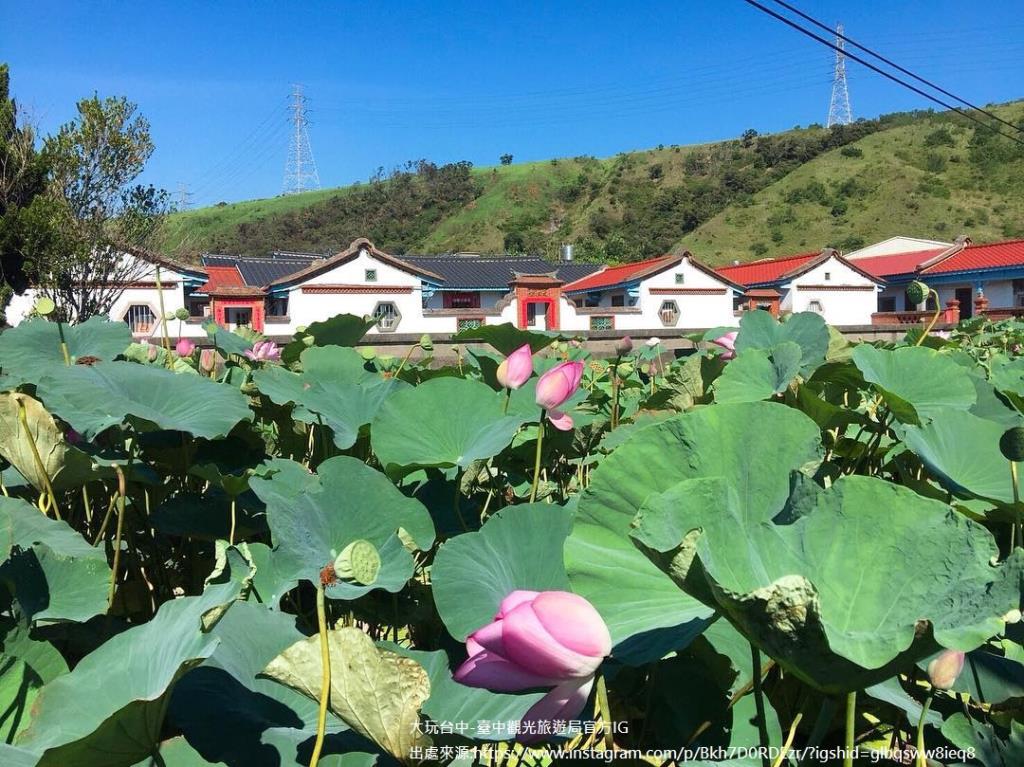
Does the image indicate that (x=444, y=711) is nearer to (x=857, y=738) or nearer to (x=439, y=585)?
(x=439, y=585)

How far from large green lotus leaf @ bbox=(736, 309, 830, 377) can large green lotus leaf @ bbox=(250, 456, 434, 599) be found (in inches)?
20.4

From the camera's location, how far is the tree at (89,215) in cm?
1055

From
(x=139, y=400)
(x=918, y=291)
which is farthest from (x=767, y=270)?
(x=139, y=400)

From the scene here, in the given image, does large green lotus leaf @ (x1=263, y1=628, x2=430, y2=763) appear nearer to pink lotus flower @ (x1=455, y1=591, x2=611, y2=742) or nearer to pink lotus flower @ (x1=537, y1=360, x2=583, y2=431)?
pink lotus flower @ (x1=455, y1=591, x2=611, y2=742)

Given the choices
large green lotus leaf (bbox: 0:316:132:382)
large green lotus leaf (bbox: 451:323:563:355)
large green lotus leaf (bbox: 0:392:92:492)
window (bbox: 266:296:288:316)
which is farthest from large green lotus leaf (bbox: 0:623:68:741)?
window (bbox: 266:296:288:316)

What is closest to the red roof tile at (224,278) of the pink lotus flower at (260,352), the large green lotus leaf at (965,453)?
the pink lotus flower at (260,352)

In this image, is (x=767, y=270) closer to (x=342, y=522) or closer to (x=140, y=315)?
(x=140, y=315)

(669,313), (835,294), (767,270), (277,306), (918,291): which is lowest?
(918,291)

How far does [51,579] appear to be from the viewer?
0.52 metres

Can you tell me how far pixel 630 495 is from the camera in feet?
1.28

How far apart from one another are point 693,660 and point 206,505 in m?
0.50

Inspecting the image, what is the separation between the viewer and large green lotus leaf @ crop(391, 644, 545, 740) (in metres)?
0.36

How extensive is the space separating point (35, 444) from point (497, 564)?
44 cm

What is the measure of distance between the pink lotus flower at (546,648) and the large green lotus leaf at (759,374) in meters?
0.55
